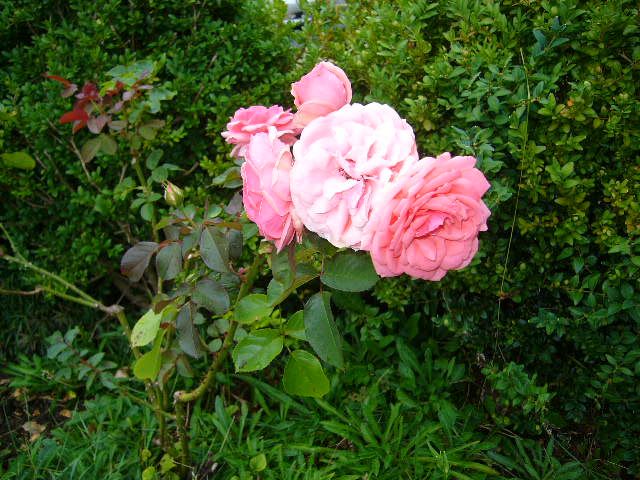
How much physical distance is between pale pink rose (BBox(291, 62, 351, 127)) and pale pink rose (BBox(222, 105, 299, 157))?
0.16ft

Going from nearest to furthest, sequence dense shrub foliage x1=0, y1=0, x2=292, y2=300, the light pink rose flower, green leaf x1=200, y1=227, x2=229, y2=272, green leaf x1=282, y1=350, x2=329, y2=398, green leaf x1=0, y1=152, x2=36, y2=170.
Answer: the light pink rose flower → green leaf x1=282, y1=350, x2=329, y2=398 → green leaf x1=200, y1=227, x2=229, y2=272 → green leaf x1=0, y1=152, x2=36, y2=170 → dense shrub foliage x1=0, y1=0, x2=292, y2=300

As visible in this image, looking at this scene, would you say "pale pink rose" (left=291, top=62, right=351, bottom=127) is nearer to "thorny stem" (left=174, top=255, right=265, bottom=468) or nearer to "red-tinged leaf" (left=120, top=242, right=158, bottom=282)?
"thorny stem" (left=174, top=255, right=265, bottom=468)

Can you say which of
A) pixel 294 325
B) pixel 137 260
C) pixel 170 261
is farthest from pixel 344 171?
pixel 137 260

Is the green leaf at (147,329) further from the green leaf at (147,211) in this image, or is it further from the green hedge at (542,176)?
the green hedge at (542,176)

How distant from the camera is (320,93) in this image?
103 centimetres

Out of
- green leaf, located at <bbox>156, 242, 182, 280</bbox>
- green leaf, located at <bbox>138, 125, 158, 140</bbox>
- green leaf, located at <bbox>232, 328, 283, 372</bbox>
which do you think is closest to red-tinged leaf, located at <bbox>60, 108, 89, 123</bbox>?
green leaf, located at <bbox>138, 125, 158, 140</bbox>

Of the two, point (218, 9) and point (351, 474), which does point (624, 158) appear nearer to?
point (351, 474)

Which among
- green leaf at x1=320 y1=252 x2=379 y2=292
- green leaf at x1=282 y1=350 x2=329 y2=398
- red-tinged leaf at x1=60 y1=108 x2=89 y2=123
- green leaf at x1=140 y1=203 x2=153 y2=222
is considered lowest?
green leaf at x1=140 y1=203 x2=153 y2=222

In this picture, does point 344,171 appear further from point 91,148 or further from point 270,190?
point 91,148

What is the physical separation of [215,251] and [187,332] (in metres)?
0.26

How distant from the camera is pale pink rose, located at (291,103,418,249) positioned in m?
0.87

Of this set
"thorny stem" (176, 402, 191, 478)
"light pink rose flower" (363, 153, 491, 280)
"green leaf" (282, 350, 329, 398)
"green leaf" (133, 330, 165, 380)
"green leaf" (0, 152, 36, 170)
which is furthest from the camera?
"green leaf" (0, 152, 36, 170)

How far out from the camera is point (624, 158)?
5.40 ft

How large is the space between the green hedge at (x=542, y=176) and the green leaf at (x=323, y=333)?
30.4 inches
